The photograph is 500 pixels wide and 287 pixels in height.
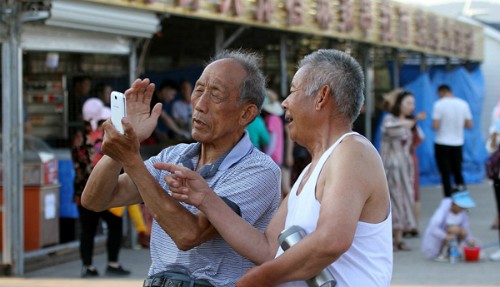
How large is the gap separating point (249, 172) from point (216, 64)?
372 mm

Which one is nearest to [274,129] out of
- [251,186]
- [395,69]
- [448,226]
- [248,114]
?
[448,226]

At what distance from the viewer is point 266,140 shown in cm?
1148

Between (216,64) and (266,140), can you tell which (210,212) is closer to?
(216,64)

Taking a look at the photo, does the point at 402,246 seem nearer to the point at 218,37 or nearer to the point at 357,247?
the point at 218,37

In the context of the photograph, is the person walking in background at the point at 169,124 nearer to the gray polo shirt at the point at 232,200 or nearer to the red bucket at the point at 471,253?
the red bucket at the point at 471,253

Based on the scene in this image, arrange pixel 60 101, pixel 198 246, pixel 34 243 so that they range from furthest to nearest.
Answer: pixel 60 101, pixel 34 243, pixel 198 246

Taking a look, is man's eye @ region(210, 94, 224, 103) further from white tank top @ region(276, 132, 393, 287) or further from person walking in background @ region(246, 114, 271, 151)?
person walking in background @ region(246, 114, 271, 151)

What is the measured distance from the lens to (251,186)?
320 centimetres

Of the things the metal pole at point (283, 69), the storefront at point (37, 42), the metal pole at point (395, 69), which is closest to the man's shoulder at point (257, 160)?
the storefront at point (37, 42)

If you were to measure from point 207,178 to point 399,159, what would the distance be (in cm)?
805

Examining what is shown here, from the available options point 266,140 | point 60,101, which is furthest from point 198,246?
point 60,101

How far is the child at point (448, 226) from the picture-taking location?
9.95 m

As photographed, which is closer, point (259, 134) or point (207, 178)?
point (207, 178)

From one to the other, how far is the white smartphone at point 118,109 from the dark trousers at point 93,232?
5.96m
